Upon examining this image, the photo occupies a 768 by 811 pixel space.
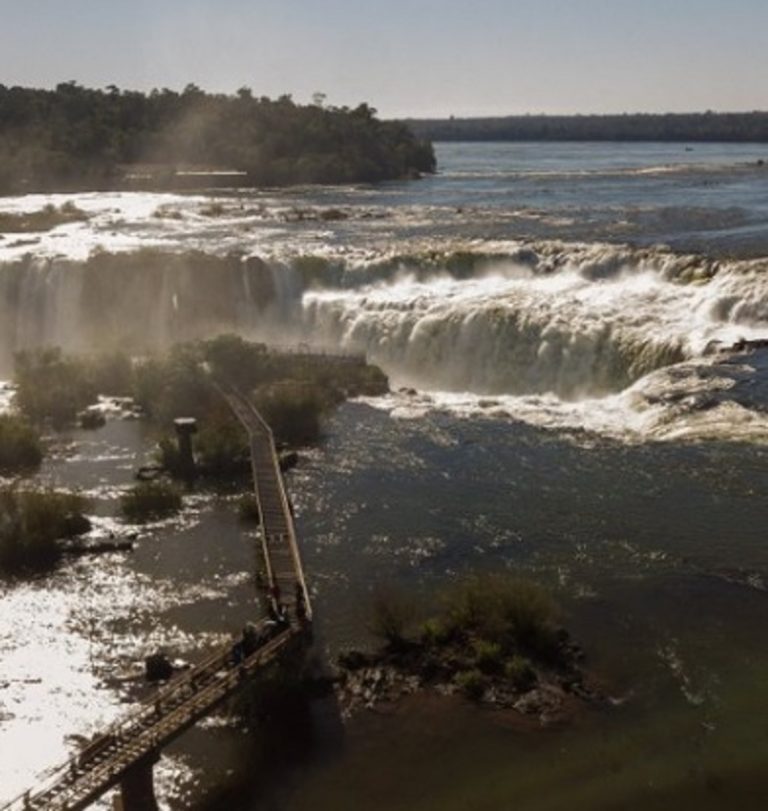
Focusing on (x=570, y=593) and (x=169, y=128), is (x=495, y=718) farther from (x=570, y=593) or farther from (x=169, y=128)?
(x=169, y=128)

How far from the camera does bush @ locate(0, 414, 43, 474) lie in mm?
31297

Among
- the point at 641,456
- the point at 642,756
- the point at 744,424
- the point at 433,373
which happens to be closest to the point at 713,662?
the point at 642,756

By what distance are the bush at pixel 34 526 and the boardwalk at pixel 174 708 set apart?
601 cm

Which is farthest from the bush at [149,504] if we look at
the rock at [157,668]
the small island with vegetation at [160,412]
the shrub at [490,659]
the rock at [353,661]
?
the shrub at [490,659]

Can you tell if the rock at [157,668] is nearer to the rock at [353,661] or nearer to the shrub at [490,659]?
the rock at [353,661]

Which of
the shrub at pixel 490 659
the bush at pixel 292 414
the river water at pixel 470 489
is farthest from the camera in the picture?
the bush at pixel 292 414

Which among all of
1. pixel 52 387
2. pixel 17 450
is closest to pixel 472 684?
pixel 17 450

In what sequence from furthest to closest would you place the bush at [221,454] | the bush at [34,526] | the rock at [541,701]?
1. the bush at [221,454]
2. the bush at [34,526]
3. the rock at [541,701]

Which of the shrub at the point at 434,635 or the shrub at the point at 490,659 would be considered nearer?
the shrub at the point at 490,659

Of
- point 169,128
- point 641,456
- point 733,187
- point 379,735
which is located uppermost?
point 169,128

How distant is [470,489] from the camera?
28.0 metres

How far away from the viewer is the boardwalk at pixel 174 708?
14930mm

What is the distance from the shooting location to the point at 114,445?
33438mm

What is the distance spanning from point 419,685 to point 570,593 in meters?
4.84
